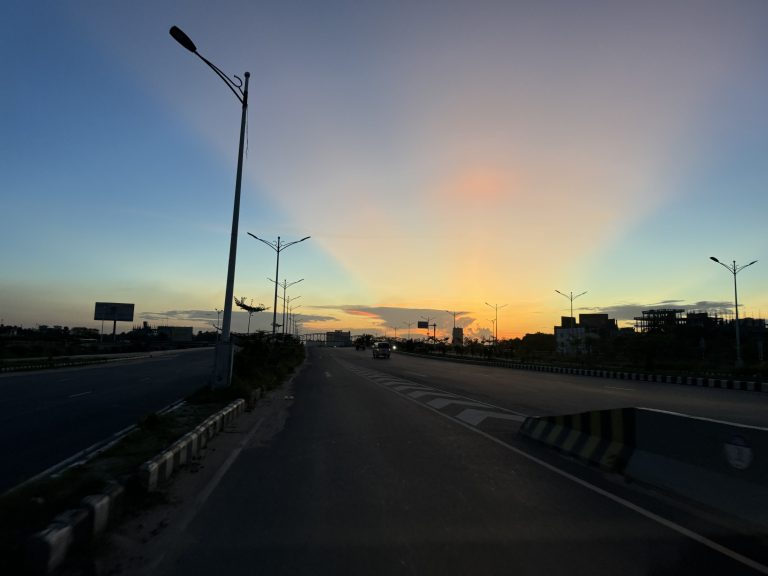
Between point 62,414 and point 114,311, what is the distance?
88418 millimetres

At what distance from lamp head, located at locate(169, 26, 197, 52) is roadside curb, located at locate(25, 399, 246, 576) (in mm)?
10858

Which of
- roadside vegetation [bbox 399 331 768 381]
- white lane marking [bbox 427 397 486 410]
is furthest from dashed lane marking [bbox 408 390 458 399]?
roadside vegetation [bbox 399 331 768 381]

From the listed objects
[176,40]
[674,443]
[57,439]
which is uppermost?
[176,40]

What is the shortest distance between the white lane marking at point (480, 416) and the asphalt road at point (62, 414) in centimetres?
842

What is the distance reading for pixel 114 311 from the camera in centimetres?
9331

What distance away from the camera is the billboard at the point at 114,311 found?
9250cm

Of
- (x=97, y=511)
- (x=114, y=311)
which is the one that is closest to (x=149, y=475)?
(x=97, y=511)

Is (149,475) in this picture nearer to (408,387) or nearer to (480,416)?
(480,416)

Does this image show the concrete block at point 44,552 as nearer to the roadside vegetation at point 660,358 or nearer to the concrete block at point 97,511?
the concrete block at point 97,511

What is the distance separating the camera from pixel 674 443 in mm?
6992

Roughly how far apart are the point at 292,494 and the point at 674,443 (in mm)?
5153

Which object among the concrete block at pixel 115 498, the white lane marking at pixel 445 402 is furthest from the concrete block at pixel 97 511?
the white lane marking at pixel 445 402

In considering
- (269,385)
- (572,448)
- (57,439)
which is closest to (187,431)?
(57,439)

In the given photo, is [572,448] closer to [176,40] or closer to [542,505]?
[542,505]
